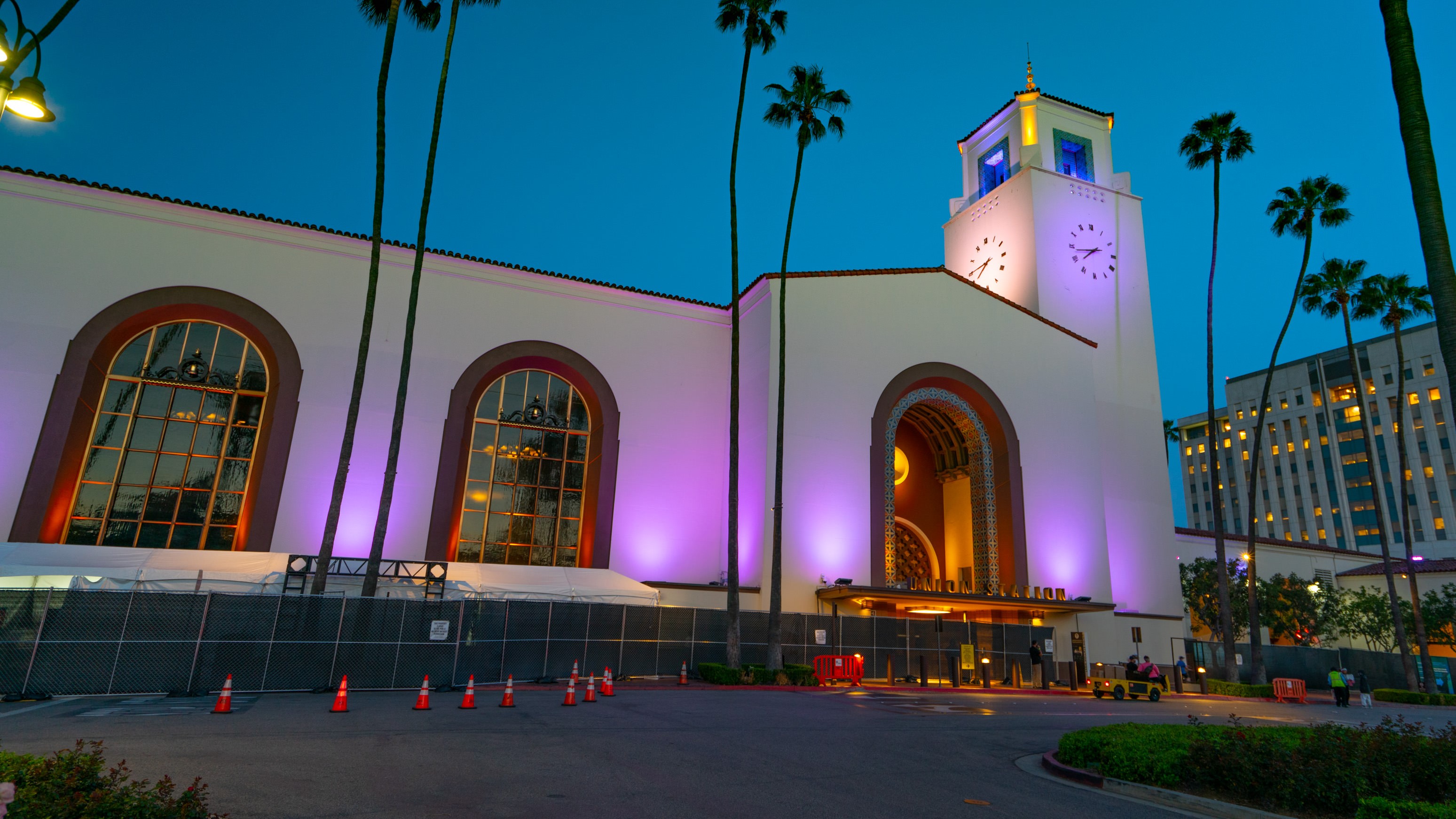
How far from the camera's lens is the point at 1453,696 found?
34562 mm

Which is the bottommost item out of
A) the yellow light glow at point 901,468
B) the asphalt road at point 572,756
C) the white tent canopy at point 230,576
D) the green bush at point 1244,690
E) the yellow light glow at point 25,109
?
the asphalt road at point 572,756

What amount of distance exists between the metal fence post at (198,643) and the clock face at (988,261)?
115ft

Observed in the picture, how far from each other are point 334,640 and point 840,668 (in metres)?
14.9

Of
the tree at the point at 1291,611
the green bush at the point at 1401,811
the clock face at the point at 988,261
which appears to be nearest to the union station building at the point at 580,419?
the clock face at the point at 988,261

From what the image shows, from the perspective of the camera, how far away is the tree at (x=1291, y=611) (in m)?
47.7

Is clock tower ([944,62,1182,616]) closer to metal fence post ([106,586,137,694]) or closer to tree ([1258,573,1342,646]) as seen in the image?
tree ([1258,573,1342,646])

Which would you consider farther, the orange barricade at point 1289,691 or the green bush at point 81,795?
the orange barricade at point 1289,691

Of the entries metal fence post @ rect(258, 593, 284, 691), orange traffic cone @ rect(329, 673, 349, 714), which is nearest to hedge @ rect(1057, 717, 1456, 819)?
orange traffic cone @ rect(329, 673, 349, 714)

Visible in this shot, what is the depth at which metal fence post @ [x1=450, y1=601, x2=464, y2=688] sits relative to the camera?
19.4m

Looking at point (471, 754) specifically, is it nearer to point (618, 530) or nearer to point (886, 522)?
point (618, 530)

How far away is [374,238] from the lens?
76.1ft

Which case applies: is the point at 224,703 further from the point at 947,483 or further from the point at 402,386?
the point at 947,483

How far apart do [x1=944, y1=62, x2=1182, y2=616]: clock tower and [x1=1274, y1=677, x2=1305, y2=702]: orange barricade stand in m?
6.20

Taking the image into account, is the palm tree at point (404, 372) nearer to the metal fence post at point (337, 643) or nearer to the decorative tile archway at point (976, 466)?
the metal fence post at point (337, 643)
